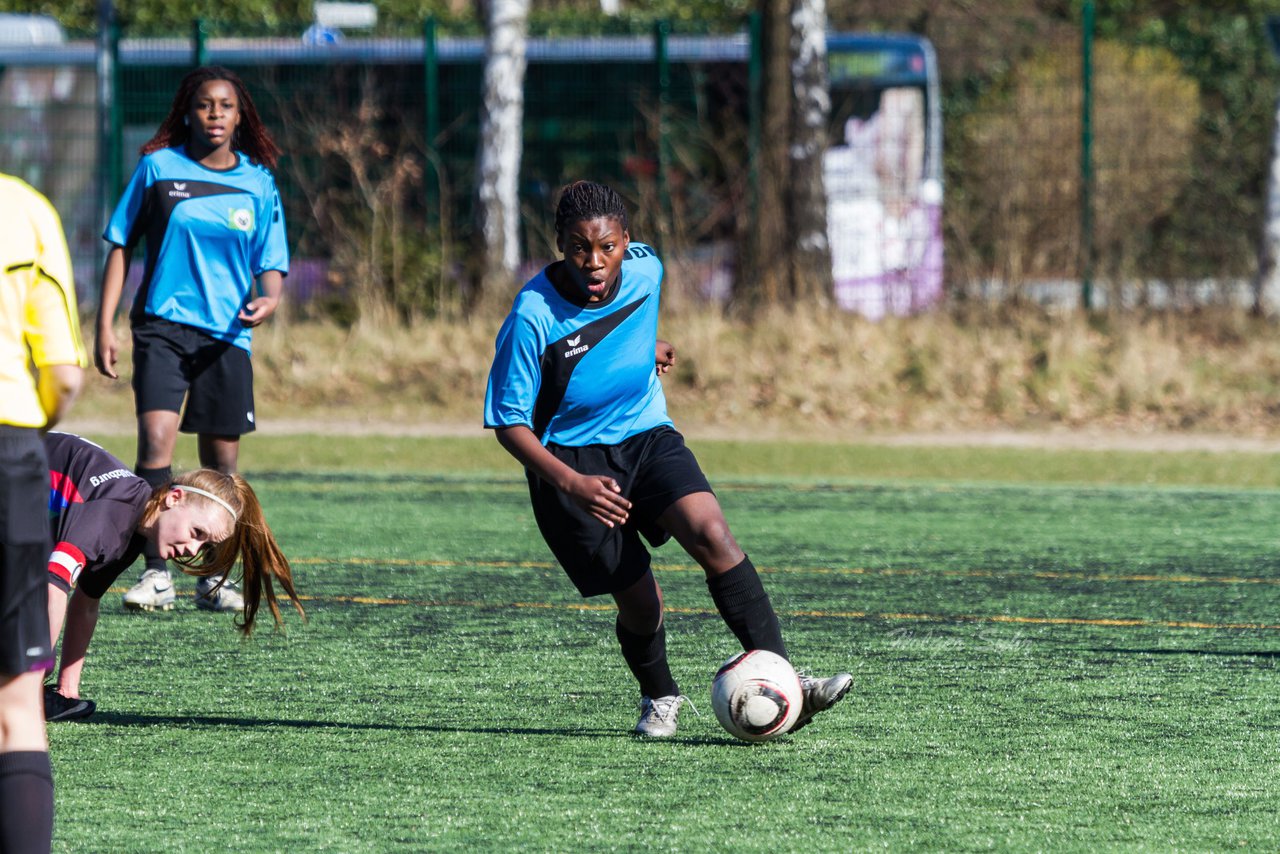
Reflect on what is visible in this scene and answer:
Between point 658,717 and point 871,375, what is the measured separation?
34.5 feet

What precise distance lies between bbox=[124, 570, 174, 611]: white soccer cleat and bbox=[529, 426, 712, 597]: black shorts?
2.67 meters

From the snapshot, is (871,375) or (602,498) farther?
(871,375)

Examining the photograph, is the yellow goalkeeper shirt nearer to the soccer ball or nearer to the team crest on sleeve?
the soccer ball

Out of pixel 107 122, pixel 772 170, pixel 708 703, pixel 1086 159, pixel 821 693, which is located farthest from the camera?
pixel 107 122

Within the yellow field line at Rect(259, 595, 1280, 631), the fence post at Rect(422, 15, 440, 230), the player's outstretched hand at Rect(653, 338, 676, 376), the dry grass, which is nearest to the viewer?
the player's outstretched hand at Rect(653, 338, 676, 376)

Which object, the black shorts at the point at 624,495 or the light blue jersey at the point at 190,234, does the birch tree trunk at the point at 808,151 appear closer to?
the light blue jersey at the point at 190,234

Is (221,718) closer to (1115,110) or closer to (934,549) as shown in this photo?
(934,549)

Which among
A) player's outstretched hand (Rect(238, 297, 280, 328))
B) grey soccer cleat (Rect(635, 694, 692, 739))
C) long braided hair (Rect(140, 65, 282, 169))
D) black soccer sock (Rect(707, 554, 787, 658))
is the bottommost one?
grey soccer cleat (Rect(635, 694, 692, 739))

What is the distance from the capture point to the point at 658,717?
5547mm

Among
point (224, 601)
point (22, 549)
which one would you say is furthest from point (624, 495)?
point (224, 601)

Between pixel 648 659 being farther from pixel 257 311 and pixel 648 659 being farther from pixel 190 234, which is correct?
pixel 190 234

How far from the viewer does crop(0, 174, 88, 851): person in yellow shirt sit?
345cm

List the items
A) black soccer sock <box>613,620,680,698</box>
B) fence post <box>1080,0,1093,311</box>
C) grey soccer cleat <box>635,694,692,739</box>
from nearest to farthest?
grey soccer cleat <box>635,694,692,739</box>, black soccer sock <box>613,620,680,698</box>, fence post <box>1080,0,1093,311</box>

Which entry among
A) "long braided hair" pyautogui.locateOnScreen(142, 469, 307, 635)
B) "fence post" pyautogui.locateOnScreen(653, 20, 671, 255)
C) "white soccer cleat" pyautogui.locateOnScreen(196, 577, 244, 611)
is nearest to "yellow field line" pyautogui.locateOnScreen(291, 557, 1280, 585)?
"white soccer cleat" pyautogui.locateOnScreen(196, 577, 244, 611)
